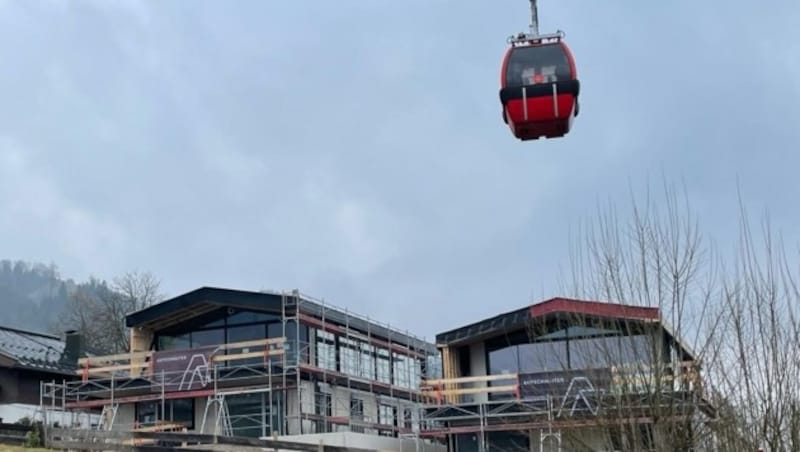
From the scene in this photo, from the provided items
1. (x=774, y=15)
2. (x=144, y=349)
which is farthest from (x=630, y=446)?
(x=144, y=349)

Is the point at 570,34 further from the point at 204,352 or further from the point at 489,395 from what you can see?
the point at 204,352

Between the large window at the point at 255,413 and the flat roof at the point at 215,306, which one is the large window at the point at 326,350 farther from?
the large window at the point at 255,413

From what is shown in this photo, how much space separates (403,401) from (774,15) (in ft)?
90.2

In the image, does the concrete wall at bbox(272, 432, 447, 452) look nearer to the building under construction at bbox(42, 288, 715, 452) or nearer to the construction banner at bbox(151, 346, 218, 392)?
the building under construction at bbox(42, 288, 715, 452)

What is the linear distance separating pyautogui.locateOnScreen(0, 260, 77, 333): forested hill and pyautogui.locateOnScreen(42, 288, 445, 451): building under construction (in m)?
68.8

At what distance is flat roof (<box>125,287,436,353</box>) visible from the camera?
28714mm

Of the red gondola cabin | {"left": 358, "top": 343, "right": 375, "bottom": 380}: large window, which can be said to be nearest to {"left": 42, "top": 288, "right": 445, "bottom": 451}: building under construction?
{"left": 358, "top": 343, "right": 375, "bottom": 380}: large window

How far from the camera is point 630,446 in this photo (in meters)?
11.8

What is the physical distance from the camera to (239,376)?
27.8m

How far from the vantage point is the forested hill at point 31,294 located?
109250 millimetres

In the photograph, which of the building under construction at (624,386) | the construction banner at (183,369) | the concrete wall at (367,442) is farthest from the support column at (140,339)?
the building under construction at (624,386)

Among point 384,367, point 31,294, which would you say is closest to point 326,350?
point 384,367

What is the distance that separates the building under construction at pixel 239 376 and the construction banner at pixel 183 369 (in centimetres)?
3

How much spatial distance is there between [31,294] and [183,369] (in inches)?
4302
